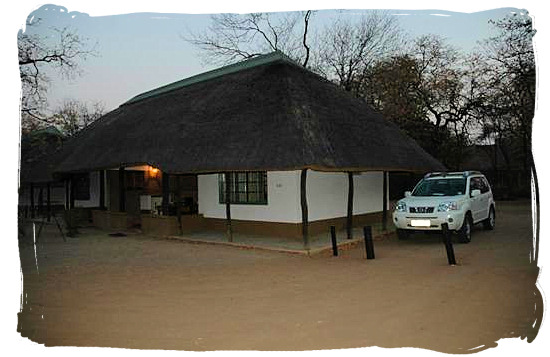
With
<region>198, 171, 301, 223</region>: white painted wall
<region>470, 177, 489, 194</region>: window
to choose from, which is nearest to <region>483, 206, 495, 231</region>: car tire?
<region>470, 177, 489, 194</region>: window

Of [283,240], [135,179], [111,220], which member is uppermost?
[135,179]

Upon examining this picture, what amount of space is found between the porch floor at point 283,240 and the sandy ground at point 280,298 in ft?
1.40

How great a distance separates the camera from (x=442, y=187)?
11.5 m

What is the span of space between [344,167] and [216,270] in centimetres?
384

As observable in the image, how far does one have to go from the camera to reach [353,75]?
91.9ft

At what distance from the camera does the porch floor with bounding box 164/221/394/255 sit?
990cm

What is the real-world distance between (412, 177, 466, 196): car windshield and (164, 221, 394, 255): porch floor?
5.42 ft

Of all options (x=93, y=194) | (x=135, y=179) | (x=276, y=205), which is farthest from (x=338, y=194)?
(x=93, y=194)

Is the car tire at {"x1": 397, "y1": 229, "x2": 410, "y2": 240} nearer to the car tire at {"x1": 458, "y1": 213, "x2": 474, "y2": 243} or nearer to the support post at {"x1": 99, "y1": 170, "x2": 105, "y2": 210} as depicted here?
the car tire at {"x1": 458, "y1": 213, "x2": 474, "y2": 243}

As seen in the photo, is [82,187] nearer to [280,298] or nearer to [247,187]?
[247,187]

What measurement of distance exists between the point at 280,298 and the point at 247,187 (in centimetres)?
731

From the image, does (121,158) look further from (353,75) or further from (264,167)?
(353,75)

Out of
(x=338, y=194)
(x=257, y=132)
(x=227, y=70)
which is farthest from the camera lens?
(x=227, y=70)

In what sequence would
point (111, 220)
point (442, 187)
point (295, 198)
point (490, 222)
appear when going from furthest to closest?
point (111, 220) → point (490, 222) → point (295, 198) → point (442, 187)
